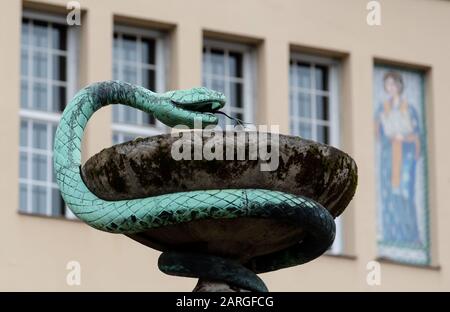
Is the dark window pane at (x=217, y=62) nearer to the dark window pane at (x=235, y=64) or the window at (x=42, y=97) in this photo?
the dark window pane at (x=235, y=64)

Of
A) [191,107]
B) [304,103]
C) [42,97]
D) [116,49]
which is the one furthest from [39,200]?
[191,107]

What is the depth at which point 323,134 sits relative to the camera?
32.2 meters

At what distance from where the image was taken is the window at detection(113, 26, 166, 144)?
99.7 feet

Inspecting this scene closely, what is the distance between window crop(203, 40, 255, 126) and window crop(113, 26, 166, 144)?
79 centimetres

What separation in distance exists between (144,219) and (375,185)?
20.1 m

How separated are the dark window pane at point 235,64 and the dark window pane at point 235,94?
130 mm

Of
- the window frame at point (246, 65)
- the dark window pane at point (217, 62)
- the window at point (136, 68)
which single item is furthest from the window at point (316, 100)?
the window at point (136, 68)

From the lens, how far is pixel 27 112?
98.7 feet

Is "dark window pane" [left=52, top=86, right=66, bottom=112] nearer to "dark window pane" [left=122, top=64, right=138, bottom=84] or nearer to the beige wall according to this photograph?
the beige wall

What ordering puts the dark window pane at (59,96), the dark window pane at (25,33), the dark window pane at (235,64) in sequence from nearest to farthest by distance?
the dark window pane at (59,96), the dark window pane at (25,33), the dark window pane at (235,64)

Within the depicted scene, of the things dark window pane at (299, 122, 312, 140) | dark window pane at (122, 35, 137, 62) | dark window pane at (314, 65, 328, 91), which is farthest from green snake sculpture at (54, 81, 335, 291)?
dark window pane at (314, 65, 328, 91)

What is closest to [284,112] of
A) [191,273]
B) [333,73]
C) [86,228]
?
[333,73]

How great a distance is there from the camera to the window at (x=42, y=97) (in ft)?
98.1
